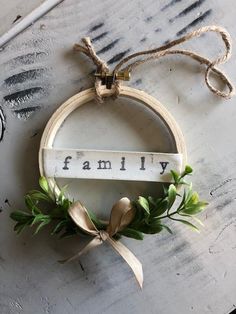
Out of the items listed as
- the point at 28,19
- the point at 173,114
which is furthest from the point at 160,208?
the point at 28,19

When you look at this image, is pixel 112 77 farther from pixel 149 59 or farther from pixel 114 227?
pixel 114 227

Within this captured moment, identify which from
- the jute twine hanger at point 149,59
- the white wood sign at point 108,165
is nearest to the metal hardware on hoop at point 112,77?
the jute twine hanger at point 149,59

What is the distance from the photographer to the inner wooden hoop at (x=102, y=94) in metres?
Answer: 0.77

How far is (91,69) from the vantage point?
0.81m

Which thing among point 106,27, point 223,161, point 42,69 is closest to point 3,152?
point 42,69

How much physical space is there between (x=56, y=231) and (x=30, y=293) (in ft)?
0.40

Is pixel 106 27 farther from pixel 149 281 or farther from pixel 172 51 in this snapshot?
pixel 149 281

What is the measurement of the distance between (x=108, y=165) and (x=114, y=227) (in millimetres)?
100

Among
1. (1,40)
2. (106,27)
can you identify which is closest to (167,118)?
(106,27)

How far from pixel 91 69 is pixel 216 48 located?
218 millimetres

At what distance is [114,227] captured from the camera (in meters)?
0.75

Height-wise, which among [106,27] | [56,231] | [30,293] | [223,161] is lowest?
[30,293]

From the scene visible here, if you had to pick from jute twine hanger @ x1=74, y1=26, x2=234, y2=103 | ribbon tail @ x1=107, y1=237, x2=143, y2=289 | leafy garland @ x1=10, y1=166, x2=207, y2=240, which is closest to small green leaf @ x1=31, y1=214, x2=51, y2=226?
leafy garland @ x1=10, y1=166, x2=207, y2=240

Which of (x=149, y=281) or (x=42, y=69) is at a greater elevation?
(x=42, y=69)
